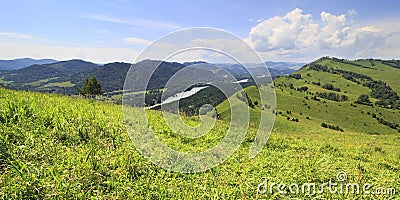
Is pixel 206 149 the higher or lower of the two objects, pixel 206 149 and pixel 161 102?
the lower

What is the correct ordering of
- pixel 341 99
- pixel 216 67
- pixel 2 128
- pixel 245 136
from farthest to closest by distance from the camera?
pixel 341 99 < pixel 245 136 < pixel 216 67 < pixel 2 128

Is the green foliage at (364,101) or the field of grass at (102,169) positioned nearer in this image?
the field of grass at (102,169)

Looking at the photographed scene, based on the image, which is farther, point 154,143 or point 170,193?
point 154,143

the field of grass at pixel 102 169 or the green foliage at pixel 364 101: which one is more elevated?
the field of grass at pixel 102 169

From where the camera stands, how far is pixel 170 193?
5070 millimetres

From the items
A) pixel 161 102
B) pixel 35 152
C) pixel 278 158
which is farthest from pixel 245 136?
pixel 35 152

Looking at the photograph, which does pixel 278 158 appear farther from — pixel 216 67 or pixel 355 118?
pixel 355 118

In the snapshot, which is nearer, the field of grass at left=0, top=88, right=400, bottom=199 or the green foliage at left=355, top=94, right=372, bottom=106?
the field of grass at left=0, top=88, right=400, bottom=199

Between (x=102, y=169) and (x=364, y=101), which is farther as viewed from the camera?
(x=364, y=101)

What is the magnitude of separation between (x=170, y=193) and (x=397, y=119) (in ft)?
543

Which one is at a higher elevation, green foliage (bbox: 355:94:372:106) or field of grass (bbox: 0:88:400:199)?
field of grass (bbox: 0:88:400:199)

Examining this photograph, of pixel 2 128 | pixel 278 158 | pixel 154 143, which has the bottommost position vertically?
pixel 278 158

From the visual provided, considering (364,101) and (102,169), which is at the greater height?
(102,169)

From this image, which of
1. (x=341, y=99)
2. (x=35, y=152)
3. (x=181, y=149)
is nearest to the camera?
(x=35, y=152)
